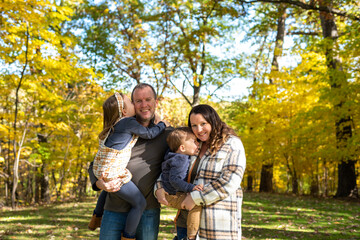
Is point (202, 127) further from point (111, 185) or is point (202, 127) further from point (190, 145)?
point (111, 185)

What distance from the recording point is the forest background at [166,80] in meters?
8.86

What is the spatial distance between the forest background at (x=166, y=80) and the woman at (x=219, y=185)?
Answer: 5.57 m

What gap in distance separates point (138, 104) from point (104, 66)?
15.3 m

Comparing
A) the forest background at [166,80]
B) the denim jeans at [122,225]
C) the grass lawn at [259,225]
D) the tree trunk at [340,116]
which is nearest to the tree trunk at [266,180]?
the forest background at [166,80]

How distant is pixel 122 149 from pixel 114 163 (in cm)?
13

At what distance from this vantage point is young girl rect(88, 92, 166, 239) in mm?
2590

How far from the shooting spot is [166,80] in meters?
13.8

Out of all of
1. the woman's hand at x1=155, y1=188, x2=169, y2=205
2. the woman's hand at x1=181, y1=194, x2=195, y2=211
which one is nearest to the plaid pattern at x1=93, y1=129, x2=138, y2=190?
the woman's hand at x1=155, y1=188, x2=169, y2=205

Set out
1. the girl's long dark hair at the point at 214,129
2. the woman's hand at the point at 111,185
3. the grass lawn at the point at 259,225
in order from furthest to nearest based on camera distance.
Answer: the grass lawn at the point at 259,225 → the woman's hand at the point at 111,185 → the girl's long dark hair at the point at 214,129

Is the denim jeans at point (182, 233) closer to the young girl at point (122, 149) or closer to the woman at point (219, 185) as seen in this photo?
the woman at point (219, 185)

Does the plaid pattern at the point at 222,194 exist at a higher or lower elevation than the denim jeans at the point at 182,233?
higher

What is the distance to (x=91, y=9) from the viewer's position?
17172mm

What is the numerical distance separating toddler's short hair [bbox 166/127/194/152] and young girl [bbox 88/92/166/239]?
0.15m

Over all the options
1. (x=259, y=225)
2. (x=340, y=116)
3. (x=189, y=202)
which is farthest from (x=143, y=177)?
(x=340, y=116)
